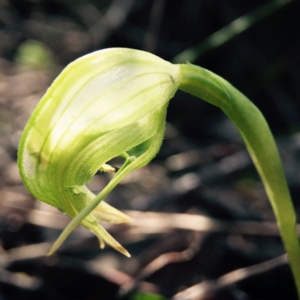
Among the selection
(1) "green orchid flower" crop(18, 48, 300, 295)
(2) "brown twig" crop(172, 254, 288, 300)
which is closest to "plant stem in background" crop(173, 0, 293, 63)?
(2) "brown twig" crop(172, 254, 288, 300)

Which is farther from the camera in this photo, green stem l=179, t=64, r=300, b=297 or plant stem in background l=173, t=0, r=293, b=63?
plant stem in background l=173, t=0, r=293, b=63

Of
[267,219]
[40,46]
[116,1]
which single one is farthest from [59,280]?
[40,46]

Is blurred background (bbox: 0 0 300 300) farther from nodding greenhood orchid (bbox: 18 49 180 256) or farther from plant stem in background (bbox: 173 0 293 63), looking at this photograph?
nodding greenhood orchid (bbox: 18 49 180 256)

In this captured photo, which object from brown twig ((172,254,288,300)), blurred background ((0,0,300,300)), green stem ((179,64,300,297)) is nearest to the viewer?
green stem ((179,64,300,297))

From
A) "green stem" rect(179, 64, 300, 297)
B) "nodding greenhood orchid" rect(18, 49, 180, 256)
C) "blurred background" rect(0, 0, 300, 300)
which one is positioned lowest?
"nodding greenhood orchid" rect(18, 49, 180, 256)

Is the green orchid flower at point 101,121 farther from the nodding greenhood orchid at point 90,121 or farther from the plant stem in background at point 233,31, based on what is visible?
the plant stem in background at point 233,31

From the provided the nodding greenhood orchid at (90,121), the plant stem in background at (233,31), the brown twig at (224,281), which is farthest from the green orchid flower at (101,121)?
the plant stem in background at (233,31)

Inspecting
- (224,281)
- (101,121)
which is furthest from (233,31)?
(101,121)

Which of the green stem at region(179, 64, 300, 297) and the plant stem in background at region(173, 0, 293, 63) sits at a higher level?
the plant stem in background at region(173, 0, 293, 63)
